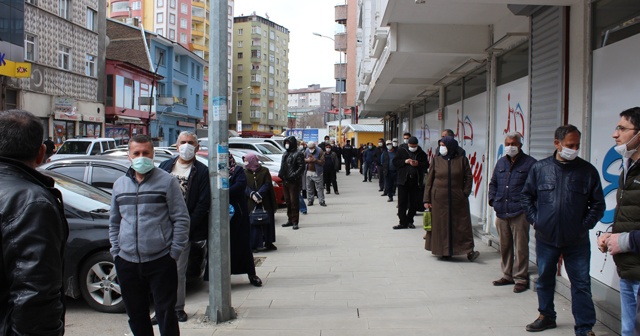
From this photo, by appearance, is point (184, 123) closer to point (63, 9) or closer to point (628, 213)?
point (63, 9)

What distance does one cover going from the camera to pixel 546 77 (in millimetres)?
6754

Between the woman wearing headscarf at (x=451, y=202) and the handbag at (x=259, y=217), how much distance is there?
2.64 meters

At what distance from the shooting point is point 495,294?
6.36m

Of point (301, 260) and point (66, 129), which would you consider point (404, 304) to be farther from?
point (66, 129)

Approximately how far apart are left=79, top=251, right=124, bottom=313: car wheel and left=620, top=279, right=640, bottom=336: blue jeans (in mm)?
4687

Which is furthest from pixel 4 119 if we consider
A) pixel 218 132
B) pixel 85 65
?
pixel 85 65

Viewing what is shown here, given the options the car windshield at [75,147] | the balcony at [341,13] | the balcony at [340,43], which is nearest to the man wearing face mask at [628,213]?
the car windshield at [75,147]

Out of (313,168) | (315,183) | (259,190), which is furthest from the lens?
(315,183)

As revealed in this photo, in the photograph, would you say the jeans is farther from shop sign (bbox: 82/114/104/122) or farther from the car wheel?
shop sign (bbox: 82/114/104/122)

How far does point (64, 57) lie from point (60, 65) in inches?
35.3

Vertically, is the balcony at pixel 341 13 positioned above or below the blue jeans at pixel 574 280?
above

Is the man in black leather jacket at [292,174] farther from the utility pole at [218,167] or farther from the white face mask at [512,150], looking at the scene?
the utility pole at [218,167]

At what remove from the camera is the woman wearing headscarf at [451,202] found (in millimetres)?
7855

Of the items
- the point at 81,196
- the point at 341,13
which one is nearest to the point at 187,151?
the point at 81,196
